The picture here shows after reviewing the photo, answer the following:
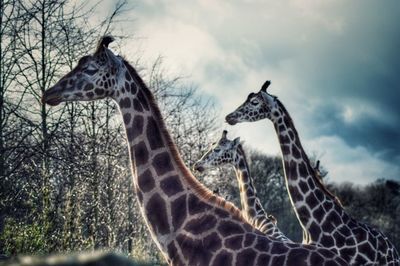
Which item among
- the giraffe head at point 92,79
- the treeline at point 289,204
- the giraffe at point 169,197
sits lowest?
the giraffe at point 169,197

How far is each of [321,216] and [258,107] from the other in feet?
7.73

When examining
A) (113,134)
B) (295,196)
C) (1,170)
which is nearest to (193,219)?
(295,196)

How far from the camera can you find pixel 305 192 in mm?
9523

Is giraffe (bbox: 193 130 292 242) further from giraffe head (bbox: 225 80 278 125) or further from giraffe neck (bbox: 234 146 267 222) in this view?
giraffe head (bbox: 225 80 278 125)

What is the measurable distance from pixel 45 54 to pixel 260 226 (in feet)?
21.6

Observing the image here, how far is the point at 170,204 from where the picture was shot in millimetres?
5445

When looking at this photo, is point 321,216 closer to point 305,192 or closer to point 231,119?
point 305,192

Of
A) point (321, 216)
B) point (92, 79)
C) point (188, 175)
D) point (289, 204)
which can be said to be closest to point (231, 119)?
point (321, 216)

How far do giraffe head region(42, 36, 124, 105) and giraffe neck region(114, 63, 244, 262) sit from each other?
0.29 m

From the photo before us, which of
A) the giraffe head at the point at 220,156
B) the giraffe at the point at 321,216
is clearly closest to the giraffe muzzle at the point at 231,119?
the giraffe at the point at 321,216

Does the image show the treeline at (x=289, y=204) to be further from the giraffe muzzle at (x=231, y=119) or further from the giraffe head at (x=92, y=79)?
the giraffe head at (x=92, y=79)

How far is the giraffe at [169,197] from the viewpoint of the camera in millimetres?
4969

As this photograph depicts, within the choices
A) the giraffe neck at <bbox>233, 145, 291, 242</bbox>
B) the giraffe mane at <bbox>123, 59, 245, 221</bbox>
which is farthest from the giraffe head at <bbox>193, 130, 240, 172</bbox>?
the giraffe mane at <bbox>123, 59, 245, 221</bbox>

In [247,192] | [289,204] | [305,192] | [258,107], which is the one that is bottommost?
[305,192]
